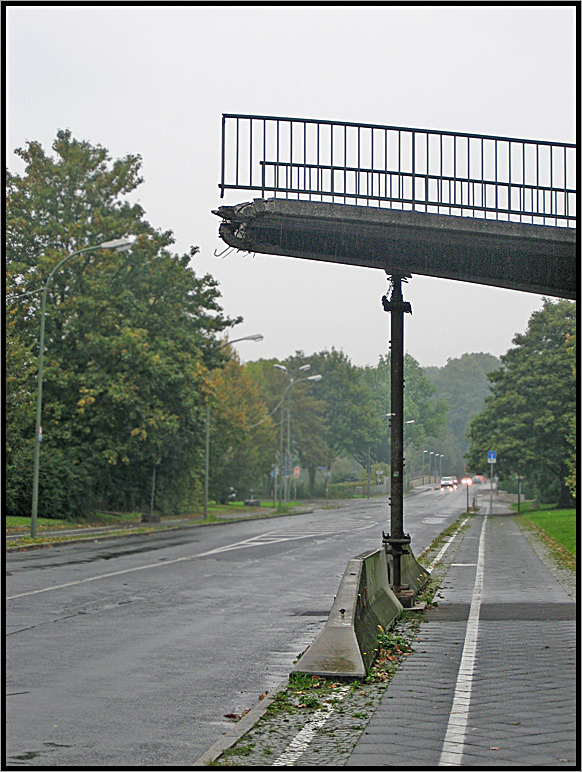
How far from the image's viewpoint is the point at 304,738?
662cm

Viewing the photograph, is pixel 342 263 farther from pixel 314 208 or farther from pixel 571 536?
pixel 571 536

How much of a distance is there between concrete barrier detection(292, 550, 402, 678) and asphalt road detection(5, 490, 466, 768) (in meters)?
0.64

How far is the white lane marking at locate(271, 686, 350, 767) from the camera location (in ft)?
19.9

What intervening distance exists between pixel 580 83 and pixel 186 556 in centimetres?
1844

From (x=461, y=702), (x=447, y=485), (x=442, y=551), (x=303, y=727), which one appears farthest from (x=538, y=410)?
(x=447, y=485)

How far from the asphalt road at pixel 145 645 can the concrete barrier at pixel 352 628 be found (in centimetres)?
64

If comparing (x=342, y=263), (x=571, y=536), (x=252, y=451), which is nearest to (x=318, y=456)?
(x=252, y=451)

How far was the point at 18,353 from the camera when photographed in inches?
1501

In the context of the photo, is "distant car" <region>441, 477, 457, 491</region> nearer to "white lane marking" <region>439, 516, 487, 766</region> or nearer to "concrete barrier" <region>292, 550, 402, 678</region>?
"white lane marking" <region>439, 516, 487, 766</region>

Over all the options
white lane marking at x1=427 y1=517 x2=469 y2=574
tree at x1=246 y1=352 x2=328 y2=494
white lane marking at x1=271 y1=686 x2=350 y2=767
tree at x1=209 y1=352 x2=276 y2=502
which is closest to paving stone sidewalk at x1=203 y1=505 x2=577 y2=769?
white lane marking at x1=271 y1=686 x2=350 y2=767

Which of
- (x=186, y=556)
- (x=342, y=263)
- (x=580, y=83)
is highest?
(x=580, y=83)

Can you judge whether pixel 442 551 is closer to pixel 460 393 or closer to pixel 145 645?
pixel 145 645

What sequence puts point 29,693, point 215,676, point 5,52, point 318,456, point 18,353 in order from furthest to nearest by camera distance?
1. point 318,456
2. point 18,353
3. point 215,676
4. point 29,693
5. point 5,52

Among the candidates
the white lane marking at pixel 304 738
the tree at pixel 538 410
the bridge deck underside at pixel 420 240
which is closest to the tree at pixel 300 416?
the tree at pixel 538 410
